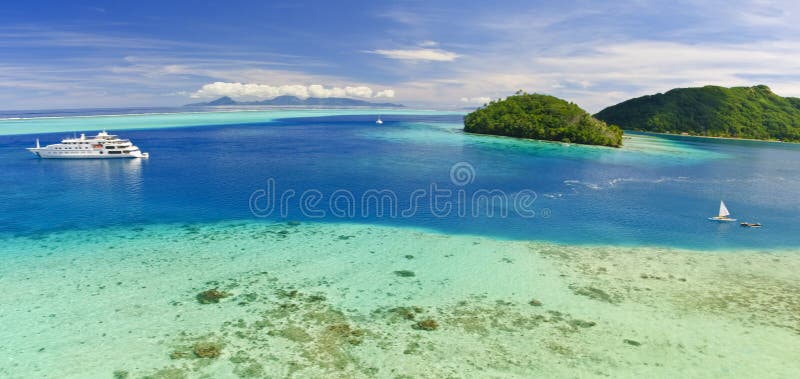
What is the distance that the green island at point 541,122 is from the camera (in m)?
98.6

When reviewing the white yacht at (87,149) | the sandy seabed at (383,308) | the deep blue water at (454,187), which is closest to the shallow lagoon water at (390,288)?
the sandy seabed at (383,308)

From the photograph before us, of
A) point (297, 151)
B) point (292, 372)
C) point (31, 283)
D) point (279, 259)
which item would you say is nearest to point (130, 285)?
point (31, 283)

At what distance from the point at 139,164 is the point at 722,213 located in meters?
78.8

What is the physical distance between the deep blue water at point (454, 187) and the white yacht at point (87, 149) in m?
1.84

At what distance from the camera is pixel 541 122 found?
108062mm

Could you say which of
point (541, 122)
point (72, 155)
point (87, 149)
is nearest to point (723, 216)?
point (541, 122)

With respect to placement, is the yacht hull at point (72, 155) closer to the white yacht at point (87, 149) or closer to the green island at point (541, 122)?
the white yacht at point (87, 149)

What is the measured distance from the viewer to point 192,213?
36.7 metres

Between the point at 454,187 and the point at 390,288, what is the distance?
28587 mm

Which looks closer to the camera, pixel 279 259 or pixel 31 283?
pixel 31 283

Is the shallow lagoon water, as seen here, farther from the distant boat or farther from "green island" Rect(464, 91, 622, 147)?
"green island" Rect(464, 91, 622, 147)

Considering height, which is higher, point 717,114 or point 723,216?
point 717,114

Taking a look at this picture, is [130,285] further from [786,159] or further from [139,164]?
[786,159]

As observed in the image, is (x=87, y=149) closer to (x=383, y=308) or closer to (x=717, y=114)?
(x=383, y=308)
